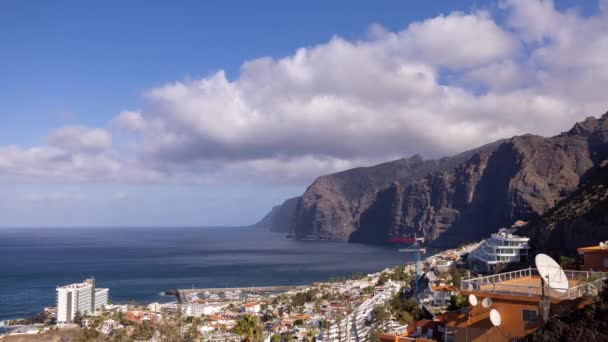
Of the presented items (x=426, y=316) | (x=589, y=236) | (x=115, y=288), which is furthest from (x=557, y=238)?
(x=115, y=288)

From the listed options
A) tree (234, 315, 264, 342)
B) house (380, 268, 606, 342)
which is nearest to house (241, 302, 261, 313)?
tree (234, 315, 264, 342)

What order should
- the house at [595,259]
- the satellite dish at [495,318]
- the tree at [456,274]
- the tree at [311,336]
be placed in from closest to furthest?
the satellite dish at [495,318], the house at [595,259], the tree at [311,336], the tree at [456,274]

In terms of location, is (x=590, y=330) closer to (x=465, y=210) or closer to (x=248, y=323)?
(x=248, y=323)

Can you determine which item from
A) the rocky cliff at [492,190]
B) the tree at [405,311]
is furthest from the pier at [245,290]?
the rocky cliff at [492,190]

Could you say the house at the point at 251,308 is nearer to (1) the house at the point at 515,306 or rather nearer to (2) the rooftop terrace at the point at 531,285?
(2) the rooftop terrace at the point at 531,285

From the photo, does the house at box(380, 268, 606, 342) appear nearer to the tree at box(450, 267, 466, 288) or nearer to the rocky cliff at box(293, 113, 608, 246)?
the tree at box(450, 267, 466, 288)

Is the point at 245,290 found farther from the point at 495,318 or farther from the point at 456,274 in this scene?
the point at 495,318
